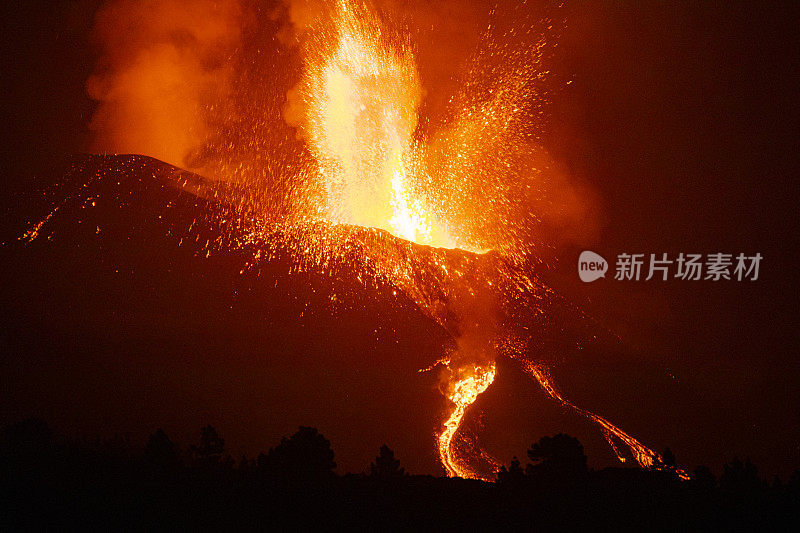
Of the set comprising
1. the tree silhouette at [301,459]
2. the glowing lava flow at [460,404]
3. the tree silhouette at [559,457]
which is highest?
the glowing lava flow at [460,404]

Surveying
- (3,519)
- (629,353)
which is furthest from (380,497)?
(629,353)

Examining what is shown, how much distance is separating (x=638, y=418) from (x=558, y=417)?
528cm

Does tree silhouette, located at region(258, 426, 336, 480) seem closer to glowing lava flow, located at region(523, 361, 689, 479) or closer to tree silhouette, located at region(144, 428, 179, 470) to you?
tree silhouette, located at region(144, 428, 179, 470)

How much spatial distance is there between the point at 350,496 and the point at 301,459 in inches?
40.6

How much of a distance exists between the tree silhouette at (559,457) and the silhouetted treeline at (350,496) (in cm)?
2

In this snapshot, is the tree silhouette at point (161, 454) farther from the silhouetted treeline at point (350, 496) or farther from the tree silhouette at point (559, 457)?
the tree silhouette at point (559, 457)

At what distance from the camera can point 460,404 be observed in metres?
17.3

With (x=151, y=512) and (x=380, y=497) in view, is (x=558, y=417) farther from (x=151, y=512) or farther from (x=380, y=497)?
(x=151, y=512)

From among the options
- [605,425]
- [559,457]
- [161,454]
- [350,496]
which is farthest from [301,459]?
[605,425]

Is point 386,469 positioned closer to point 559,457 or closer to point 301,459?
point 301,459

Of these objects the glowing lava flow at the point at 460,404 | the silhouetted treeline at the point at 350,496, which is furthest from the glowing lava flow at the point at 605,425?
the silhouetted treeline at the point at 350,496

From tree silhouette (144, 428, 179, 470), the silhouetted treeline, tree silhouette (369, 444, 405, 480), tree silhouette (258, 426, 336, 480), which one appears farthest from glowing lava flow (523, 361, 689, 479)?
tree silhouette (144, 428, 179, 470)

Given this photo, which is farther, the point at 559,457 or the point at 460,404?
the point at 460,404

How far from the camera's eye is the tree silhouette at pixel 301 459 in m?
9.80
